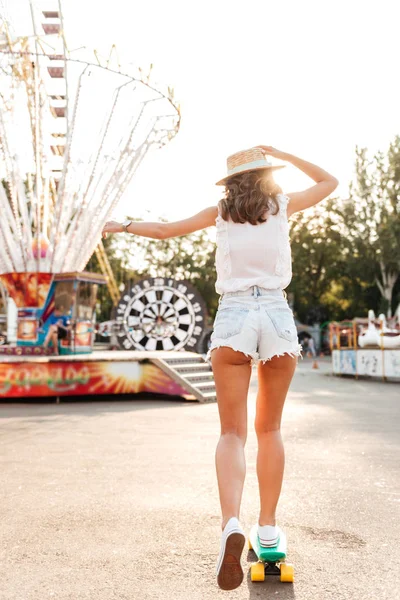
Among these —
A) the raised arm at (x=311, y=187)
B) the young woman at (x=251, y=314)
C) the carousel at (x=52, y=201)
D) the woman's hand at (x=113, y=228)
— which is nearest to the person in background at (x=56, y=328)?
the carousel at (x=52, y=201)

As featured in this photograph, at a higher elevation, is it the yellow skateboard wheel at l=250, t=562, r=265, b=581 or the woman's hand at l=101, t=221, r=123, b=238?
the woman's hand at l=101, t=221, r=123, b=238

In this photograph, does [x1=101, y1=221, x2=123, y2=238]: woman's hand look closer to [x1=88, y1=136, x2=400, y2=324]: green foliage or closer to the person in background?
the person in background

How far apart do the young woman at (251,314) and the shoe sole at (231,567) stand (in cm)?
32

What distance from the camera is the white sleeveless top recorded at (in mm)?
3508

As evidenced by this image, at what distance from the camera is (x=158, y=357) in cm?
1553

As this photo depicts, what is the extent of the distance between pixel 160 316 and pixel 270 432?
22971 millimetres

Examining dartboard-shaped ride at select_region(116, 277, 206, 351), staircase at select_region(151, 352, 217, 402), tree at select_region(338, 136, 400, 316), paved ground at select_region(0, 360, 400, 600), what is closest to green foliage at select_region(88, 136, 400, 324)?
tree at select_region(338, 136, 400, 316)

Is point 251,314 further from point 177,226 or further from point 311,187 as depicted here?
point 311,187

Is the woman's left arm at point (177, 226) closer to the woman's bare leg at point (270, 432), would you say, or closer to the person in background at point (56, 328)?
the woman's bare leg at point (270, 432)

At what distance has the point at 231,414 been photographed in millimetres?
3451

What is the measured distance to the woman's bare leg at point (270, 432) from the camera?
353 centimetres

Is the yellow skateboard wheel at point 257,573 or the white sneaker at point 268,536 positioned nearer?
the yellow skateboard wheel at point 257,573

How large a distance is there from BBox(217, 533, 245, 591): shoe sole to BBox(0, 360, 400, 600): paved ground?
0.98ft

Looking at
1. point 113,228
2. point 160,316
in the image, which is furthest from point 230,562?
point 160,316
